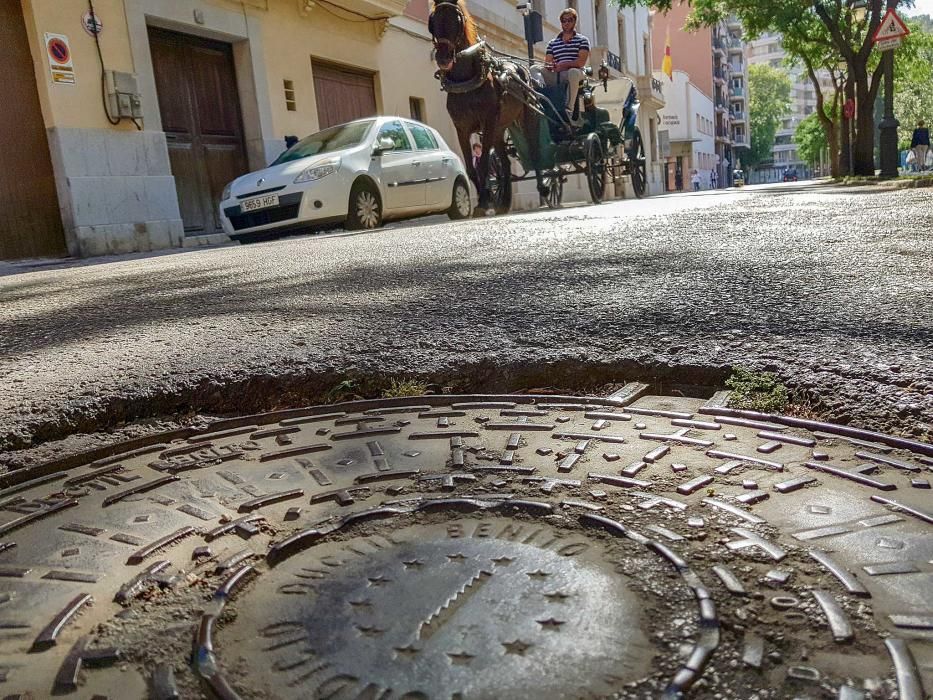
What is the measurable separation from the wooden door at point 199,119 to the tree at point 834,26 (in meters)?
9.83

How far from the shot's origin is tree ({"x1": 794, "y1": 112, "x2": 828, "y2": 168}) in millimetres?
58969

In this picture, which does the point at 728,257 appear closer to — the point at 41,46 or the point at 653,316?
the point at 653,316

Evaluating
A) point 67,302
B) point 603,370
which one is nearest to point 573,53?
point 67,302

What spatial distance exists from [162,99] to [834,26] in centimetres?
1303

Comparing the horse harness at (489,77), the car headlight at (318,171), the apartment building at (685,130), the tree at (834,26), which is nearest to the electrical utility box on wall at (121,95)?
the car headlight at (318,171)

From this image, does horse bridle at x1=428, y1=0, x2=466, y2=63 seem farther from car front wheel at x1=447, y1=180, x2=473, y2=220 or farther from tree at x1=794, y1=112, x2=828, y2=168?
tree at x1=794, y1=112, x2=828, y2=168

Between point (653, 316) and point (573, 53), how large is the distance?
1010 cm

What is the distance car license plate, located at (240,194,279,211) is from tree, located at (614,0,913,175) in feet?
36.1

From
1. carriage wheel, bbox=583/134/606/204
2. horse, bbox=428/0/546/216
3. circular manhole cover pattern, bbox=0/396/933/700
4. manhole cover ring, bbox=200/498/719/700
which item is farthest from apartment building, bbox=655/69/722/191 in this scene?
manhole cover ring, bbox=200/498/719/700

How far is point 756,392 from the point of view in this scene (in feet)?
5.90

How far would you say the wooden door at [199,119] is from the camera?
1120 cm

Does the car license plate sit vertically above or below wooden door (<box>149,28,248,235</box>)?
below

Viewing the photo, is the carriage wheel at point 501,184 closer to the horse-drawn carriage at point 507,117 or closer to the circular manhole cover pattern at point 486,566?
the horse-drawn carriage at point 507,117

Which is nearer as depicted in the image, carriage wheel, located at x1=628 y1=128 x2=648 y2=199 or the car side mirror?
the car side mirror
